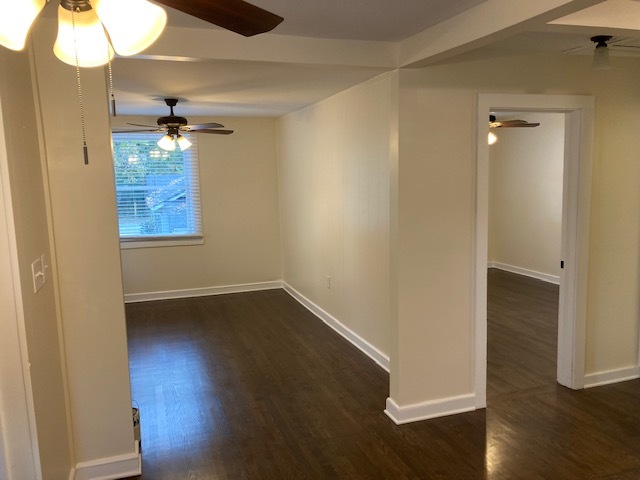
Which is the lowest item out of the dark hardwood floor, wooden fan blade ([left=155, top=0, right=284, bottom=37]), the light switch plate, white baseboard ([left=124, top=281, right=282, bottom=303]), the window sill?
the dark hardwood floor

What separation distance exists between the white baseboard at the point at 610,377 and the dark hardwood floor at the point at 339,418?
78mm

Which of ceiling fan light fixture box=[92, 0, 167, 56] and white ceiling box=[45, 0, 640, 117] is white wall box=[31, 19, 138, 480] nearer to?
white ceiling box=[45, 0, 640, 117]

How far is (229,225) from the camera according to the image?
6.59 m

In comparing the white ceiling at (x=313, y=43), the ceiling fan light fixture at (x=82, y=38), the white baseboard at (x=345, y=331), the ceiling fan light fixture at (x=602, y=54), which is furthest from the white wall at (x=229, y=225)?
the ceiling fan light fixture at (x=82, y=38)

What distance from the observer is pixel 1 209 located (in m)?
1.71

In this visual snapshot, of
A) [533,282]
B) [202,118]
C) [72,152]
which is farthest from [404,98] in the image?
[533,282]

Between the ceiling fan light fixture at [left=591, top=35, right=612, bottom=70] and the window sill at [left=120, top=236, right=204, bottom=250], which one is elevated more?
the ceiling fan light fixture at [left=591, top=35, right=612, bottom=70]

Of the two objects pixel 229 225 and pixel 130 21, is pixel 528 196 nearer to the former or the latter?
pixel 229 225

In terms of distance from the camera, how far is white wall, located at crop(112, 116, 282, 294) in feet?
20.8

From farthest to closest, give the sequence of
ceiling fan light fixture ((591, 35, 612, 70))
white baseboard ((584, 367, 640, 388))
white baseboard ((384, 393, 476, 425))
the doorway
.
Answer: the doorway → white baseboard ((584, 367, 640, 388)) → white baseboard ((384, 393, 476, 425)) → ceiling fan light fixture ((591, 35, 612, 70))

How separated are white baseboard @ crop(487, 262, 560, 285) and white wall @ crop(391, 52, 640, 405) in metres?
3.46

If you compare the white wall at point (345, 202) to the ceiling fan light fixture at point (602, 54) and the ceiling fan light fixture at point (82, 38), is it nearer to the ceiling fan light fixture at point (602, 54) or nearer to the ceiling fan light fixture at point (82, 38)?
the ceiling fan light fixture at point (602, 54)

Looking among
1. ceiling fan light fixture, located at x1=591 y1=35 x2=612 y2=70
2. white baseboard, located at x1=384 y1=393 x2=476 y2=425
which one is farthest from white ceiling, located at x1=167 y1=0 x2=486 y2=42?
white baseboard, located at x1=384 y1=393 x2=476 y2=425

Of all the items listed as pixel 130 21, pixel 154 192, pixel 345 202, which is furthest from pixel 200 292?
pixel 130 21
